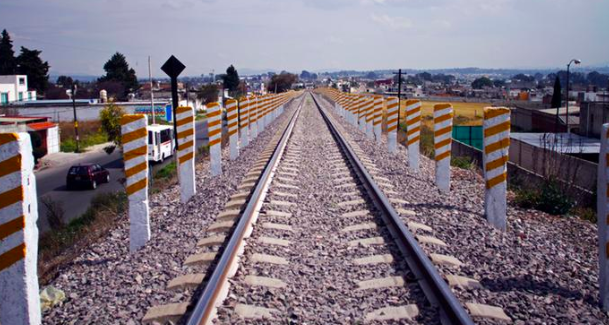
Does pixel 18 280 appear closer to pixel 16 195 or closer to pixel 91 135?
pixel 16 195

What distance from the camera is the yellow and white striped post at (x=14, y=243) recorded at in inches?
198

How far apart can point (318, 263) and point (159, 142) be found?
95.7ft

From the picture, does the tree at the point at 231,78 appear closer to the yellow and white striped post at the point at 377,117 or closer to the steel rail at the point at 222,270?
the yellow and white striped post at the point at 377,117

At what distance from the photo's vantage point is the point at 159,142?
112ft

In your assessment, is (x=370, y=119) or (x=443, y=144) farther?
(x=370, y=119)

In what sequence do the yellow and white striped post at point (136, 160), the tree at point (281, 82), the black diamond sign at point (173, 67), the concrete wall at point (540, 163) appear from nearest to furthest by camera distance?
the yellow and white striped post at point (136, 160)
the black diamond sign at point (173, 67)
the concrete wall at point (540, 163)
the tree at point (281, 82)

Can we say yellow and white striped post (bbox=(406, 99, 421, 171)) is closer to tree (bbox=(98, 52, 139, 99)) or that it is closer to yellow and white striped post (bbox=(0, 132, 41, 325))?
yellow and white striped post (bbox=(0, 132, 41, 325))

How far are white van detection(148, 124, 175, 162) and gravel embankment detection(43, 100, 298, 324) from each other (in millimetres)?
24210

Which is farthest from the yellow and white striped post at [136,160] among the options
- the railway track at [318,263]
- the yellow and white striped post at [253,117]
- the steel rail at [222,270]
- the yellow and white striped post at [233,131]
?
the yellow and white striped post at [253,117]

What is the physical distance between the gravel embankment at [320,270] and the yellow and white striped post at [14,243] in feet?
5.72

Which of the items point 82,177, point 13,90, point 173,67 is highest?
point 173,67

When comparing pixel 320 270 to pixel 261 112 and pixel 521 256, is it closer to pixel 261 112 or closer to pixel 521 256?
pixel 521 256

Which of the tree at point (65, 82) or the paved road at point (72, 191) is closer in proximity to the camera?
the paved road at point (72, 191)

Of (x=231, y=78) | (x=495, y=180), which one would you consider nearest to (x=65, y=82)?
(x=231, y=78)
